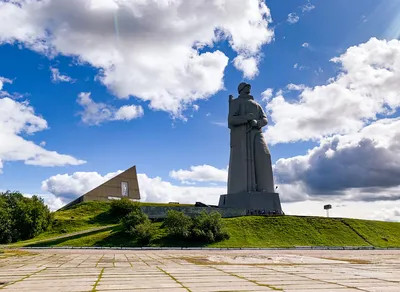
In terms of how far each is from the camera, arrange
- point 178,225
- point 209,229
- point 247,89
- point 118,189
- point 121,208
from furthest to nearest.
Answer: point 118,189
point 247,89
point 121,208
point 178,225
point 209,229

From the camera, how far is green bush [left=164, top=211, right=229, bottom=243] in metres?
28.1

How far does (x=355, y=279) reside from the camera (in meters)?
6.59

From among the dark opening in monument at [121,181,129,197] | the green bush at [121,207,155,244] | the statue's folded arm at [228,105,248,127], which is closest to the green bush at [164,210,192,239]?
the green bush at [121,207,155,244]

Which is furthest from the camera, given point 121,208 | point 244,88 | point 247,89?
point 244,88

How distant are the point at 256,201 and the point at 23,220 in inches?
974

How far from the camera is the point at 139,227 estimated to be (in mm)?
28406

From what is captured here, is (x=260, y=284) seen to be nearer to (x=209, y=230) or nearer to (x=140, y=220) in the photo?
(x=209, y=230)

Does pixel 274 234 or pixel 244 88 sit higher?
pixel 244 88

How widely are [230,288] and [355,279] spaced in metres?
2.73

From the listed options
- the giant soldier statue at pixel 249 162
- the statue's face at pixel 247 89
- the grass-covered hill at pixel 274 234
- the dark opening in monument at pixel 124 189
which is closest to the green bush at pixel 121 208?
the grass-covered hill at pixel 274 234

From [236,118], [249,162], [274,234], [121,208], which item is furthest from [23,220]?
[236,118]

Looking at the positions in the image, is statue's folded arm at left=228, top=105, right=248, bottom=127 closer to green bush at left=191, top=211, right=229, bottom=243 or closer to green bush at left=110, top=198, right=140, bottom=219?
green bush at left=191, top=211, right=229, bottom=243

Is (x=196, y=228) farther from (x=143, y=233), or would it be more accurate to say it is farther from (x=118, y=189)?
(x=118, y=189)

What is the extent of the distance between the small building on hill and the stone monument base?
65.6 feet
